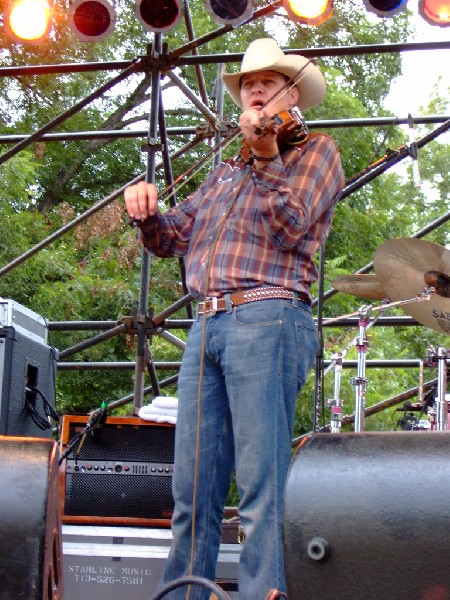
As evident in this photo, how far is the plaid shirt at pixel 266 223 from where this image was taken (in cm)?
263

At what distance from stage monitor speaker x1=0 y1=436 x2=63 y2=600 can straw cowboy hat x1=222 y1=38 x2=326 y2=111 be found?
1.63 metres

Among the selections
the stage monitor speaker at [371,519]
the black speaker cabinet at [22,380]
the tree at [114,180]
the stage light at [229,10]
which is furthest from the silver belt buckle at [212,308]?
the tree at [114,180]

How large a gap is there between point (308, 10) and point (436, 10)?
0.50 metres

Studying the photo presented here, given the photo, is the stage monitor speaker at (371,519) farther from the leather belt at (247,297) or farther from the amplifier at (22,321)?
the amplifier at (22,321)

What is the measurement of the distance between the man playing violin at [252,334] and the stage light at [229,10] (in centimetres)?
125

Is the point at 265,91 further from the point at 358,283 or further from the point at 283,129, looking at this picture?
the point at 358,283

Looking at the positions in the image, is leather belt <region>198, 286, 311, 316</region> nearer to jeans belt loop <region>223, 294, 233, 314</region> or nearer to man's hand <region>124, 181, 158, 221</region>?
jeans belt loop <region>223, 294, 233, 314</region>

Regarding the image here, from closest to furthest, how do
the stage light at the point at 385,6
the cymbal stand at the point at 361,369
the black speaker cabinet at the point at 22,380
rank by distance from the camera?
the black speaker cabinet at the point at 22,380 → the stage light at the point at 385,6 → the cymbal stand at the point at 361,369

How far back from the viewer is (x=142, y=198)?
273 centimetres

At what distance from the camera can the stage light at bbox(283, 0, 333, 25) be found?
4.05m

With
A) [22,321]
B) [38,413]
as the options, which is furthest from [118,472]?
[22,321]

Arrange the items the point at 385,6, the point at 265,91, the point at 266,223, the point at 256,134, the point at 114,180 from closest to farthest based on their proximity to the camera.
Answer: the point at 256,134, the point at 266,223, the point at 265,91, the point at 385,6, the point at 114,180

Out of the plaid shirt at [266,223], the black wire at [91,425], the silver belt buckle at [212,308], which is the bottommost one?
the black wire at [91,425]

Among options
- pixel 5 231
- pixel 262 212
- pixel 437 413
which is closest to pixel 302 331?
pixel 262 212
